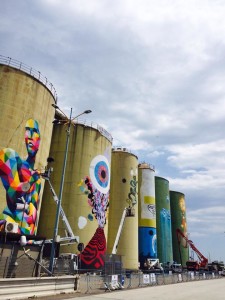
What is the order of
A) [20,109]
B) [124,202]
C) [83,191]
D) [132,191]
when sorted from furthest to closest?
[132,191], [124,202], [83,191], [20,109]

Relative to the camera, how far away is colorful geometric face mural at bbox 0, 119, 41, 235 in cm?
3158

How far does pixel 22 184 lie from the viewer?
33.5 meters

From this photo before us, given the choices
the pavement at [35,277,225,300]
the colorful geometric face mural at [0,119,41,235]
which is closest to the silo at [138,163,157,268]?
the colorful geometric face mural at [0,119,41,235]

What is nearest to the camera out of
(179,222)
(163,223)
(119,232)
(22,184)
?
(22,184)

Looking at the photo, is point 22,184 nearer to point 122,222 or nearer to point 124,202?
point 122,222

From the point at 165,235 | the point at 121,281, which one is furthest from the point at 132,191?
the point at 121,281

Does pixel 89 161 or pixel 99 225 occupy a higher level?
pixel 89 161

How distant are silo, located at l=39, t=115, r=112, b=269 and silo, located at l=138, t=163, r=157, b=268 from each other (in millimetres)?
19282

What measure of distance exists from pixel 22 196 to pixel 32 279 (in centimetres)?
1798

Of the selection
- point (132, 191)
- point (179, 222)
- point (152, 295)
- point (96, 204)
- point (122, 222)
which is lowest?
point (152, 295)

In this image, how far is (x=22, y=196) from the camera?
3328cm

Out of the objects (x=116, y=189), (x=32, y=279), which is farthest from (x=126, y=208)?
(x=32, y=279)

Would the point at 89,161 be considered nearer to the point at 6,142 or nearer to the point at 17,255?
the point at 6,142

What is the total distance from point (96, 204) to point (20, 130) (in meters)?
18.0
